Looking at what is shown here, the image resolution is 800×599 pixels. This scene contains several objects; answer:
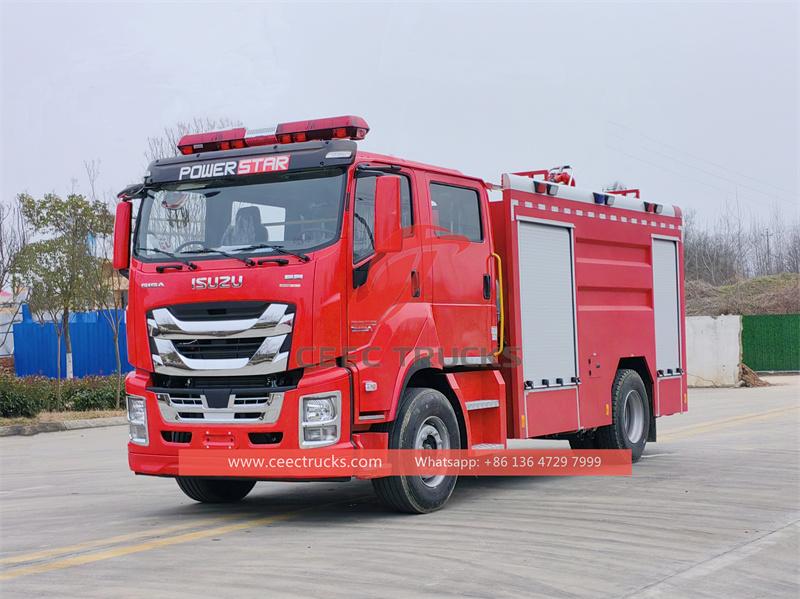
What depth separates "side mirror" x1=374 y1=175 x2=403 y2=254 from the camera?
8117mm

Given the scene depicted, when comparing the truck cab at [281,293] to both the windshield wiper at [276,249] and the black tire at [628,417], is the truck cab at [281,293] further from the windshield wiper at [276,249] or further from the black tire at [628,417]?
the black tire at [628,417]

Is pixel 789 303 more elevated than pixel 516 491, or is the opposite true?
pixel 789 303

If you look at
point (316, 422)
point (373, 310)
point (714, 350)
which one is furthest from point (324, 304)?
point (714, 350)

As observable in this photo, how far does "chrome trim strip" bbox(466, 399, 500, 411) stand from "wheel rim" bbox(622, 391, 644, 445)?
3183 millimetres

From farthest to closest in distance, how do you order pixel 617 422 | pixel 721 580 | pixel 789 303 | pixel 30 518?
1. pixel 789 303
2. pixel 617 422
3. pixel 30 518
4. pixel 721 580

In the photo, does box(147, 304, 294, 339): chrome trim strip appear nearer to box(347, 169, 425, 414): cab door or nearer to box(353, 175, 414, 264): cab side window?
box(347, 169, 425, 414): cab door

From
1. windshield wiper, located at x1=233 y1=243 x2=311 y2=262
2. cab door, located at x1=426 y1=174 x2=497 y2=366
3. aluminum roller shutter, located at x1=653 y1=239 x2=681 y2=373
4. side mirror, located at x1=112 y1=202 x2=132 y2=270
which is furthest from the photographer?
aluminum roller shutter, located at x1=653 y1=239 x2=681 y2=373

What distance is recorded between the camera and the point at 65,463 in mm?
14508

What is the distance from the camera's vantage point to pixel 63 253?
77.1 ft

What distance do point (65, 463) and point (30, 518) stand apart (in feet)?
17.6

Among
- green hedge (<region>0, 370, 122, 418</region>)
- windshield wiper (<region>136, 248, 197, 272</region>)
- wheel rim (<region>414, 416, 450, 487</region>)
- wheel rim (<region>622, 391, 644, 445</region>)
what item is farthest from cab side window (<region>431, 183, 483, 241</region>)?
green hedge (<region>0, 370, 122, 418</region>)

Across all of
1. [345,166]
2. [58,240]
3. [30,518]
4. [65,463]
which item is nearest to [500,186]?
[345,166]

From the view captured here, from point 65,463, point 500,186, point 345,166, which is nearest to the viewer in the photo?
point 345,166

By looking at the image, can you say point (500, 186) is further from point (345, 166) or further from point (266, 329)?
point (266, 329)
